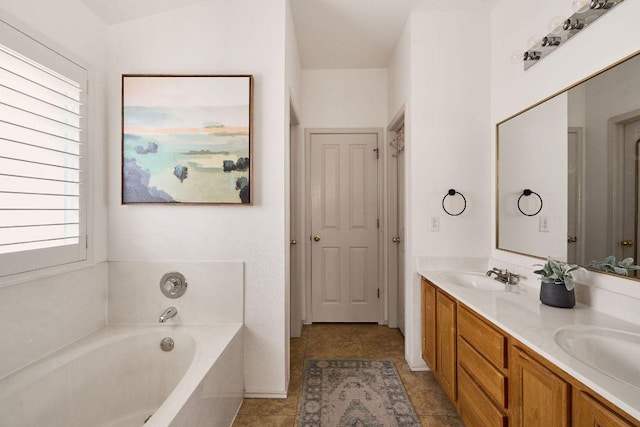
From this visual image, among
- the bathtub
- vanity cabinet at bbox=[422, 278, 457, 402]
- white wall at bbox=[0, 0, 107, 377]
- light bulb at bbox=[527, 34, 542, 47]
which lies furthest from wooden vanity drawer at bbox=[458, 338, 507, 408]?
white wall at bbox=[0, 0, 107, 377]

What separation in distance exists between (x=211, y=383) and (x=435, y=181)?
6.37ft

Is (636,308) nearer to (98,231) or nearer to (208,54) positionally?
(208,54)

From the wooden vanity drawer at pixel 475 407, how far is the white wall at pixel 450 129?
0.87m

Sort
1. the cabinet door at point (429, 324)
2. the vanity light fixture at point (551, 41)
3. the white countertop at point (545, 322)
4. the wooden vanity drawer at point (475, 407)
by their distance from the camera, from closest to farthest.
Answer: the white countertop at point (545, 322)
the wooden vanity drawer at point (475, 407)
the vanity light fixture at point (551, 41)
the cabinet door at point (429, 324)

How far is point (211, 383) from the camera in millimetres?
1422

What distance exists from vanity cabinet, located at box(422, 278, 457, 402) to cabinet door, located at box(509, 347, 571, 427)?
523 millimetres

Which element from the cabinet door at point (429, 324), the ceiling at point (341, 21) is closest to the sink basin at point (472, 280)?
the cabinet door at point (429, 324)

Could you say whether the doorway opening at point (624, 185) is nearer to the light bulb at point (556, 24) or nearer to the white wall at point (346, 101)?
the light bulb at point (556, 24)

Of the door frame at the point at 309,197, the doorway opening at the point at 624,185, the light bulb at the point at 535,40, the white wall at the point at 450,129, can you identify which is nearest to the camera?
the doorway opening at the point at 624,185

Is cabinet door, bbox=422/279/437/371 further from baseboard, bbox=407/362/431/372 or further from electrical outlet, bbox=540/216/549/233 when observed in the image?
electrical outlet, bbox=540/216/549/233

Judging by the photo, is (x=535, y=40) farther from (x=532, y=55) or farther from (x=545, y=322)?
(x=545, y=322)

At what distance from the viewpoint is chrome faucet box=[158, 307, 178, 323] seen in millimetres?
1814

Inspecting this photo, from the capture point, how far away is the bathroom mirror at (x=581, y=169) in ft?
4.03

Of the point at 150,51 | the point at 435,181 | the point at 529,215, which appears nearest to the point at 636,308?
the point at 529,215
